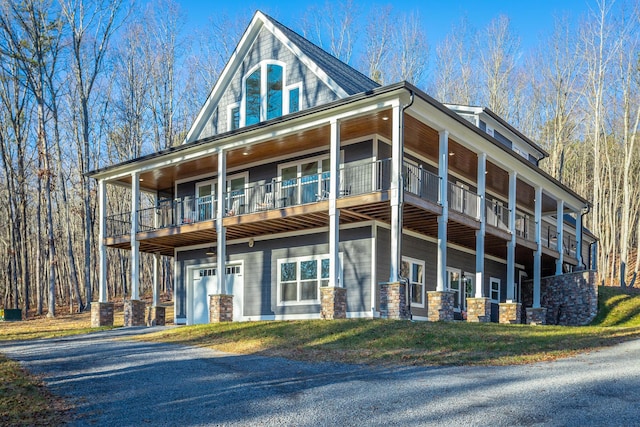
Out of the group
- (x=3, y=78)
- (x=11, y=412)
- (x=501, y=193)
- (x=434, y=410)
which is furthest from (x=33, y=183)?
(x=434, y=410)

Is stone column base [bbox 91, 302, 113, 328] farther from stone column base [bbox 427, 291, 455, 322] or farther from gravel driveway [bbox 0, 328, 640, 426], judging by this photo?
stone column base [bbox 427, 291, 455, 322]

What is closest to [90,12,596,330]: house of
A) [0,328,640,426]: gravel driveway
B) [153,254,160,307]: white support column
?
[153,254,160,307]: white support column

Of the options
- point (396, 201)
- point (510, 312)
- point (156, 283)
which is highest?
→ point (396, 201)

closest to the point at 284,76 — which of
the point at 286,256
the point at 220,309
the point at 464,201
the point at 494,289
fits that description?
the point at 286,256

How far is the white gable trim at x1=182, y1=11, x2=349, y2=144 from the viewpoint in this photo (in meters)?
20.7

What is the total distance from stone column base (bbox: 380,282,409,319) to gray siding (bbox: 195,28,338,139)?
7.25m

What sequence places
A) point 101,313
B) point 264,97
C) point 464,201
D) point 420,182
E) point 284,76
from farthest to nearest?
point 264,97 < point 101,313 < point 284,76 < point 464,201 < point 420,182

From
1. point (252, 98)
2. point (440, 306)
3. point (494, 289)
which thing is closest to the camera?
point (440, 306)

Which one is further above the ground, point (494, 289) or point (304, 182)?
point (304, 182)

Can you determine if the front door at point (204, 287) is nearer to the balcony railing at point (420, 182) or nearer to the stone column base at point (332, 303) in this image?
the stone column base at point (332, 303)

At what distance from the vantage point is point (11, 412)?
7703 millimetres

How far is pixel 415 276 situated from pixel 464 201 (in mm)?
3062

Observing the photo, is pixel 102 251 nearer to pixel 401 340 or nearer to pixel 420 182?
pixel 420 182

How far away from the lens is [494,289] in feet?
82.1
